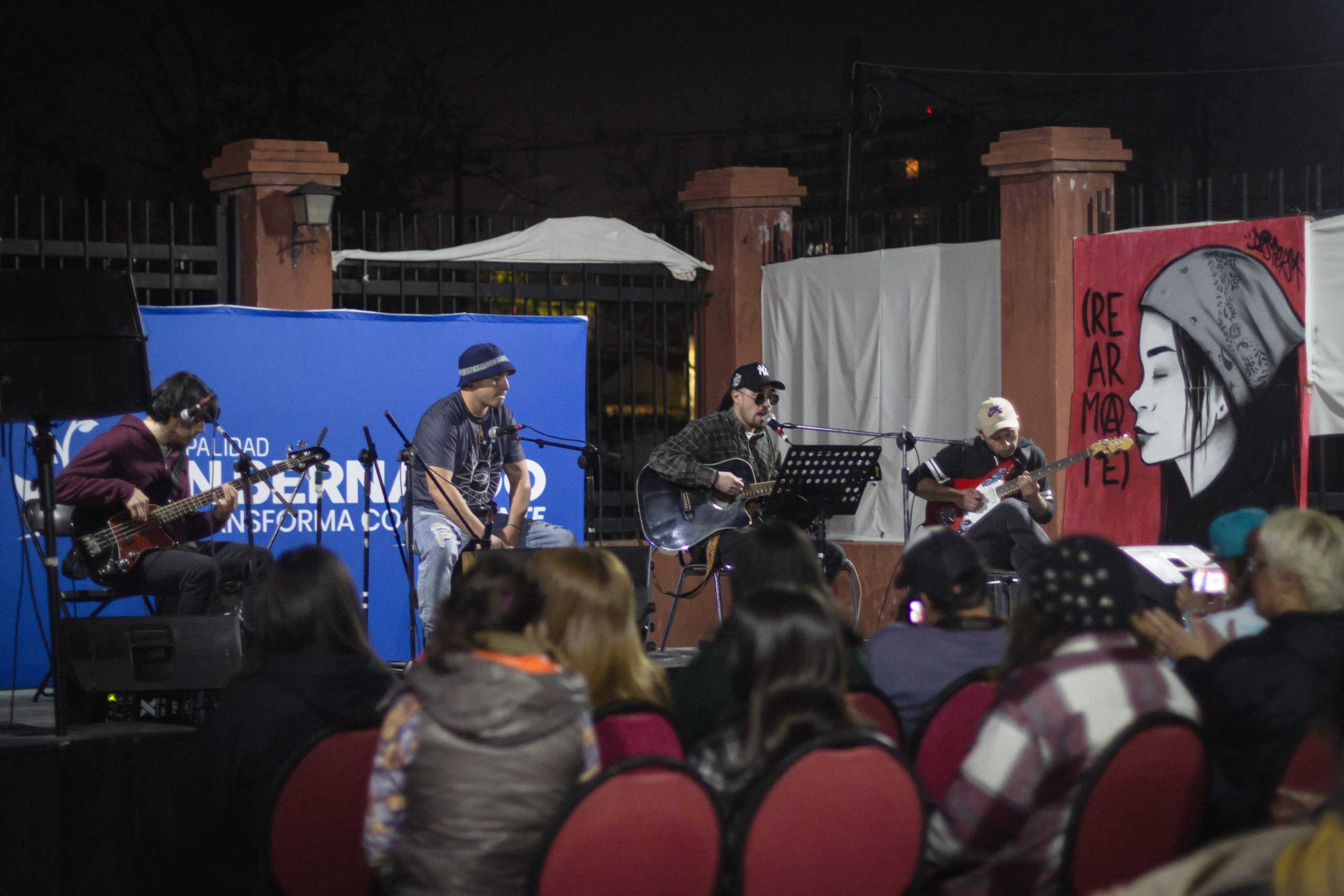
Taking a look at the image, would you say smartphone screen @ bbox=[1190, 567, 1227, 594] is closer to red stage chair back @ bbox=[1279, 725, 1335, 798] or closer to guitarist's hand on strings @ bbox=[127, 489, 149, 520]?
red stage chair back @ bbox=[1279, 725, 1335, 798]

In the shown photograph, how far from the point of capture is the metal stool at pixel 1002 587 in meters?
8.48

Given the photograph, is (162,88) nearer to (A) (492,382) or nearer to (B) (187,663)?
(A) (492,382)

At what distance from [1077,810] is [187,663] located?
3913 millimetres

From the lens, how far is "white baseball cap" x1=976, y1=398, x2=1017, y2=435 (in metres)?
8.98

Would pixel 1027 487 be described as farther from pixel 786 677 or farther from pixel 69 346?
pixel 786 677

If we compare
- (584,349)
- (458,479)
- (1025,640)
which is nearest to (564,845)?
(1025,640)

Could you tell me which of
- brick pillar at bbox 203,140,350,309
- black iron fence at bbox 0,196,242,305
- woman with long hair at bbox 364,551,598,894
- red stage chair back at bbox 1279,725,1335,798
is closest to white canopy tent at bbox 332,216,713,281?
brick pillar at bbox 203,140,350,309

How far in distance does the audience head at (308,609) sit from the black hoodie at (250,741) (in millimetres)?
39

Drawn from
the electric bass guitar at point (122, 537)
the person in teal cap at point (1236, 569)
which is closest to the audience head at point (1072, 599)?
the person in teal cap at point (1236, 569)

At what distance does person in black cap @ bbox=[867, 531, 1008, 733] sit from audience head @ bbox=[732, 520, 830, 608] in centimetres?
29

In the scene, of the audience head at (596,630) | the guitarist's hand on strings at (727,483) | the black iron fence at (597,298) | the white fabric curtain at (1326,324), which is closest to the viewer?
the audience head at (596,630)

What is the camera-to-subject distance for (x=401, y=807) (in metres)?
3.10

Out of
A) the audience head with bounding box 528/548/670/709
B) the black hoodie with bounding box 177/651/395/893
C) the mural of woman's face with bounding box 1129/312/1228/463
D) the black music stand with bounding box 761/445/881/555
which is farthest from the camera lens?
the mural of woman's face with bounding box 1129/312/1228/463

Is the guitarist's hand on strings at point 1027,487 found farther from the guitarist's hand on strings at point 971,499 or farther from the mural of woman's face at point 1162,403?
the mural of woman's face at point 1162,403
